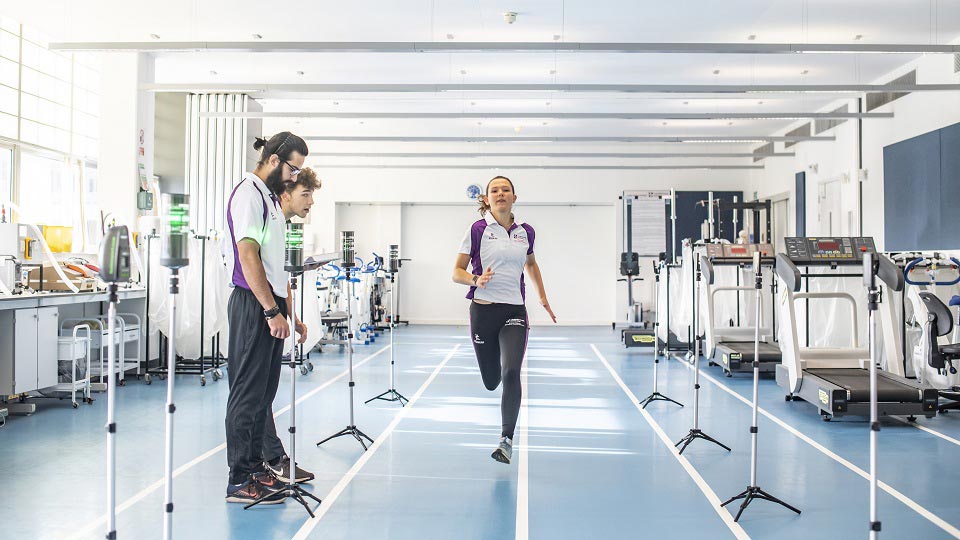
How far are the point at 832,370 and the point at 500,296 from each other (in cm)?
363

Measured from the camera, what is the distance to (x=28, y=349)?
577 cm

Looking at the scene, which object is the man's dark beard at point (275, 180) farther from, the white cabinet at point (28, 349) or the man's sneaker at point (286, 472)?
the white cabinet at point (28, 349)

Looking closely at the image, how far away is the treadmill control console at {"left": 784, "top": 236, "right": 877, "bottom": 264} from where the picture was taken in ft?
21.2

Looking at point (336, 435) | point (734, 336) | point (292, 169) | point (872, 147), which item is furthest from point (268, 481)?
point (872, 147)

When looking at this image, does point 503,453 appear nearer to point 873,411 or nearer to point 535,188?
point 873,411

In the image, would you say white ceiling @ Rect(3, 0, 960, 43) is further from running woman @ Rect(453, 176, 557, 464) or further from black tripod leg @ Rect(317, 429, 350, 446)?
black tripod leg @ Rect(317, 429, 350, 446)

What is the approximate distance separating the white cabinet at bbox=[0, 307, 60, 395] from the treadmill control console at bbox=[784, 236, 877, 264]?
6.34 meters

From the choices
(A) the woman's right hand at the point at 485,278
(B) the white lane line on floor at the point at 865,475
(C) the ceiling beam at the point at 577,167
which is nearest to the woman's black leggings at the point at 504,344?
(A) the woman's right hand at the point at 485,278

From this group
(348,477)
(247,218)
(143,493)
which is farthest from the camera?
(348,477)

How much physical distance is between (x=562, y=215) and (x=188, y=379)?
9782 millimetres

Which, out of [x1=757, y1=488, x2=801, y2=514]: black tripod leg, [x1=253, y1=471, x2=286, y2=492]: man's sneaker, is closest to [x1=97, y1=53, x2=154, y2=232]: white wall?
[x1=253, y1=471, x2=286, y2=492]: man's sneaker

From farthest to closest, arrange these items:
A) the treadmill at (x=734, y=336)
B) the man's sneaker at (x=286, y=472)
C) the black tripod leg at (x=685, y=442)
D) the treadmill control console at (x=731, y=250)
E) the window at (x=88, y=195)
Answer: the window at (x=88, y=195) < the treadmill control console at (x=731, y=250) < the treadmill at (x=734, y=336) < the black tripod leg at (x=685, y=442) < the man's sneaker at (x=286, y=472)

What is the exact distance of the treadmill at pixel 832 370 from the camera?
527 cm

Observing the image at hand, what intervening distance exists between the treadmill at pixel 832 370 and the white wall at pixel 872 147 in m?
2.92
